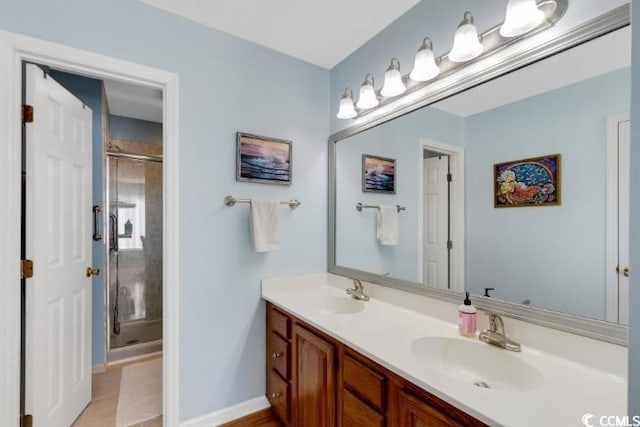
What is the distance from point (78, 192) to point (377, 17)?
211cm

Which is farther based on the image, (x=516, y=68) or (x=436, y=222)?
(x=436, y=222)

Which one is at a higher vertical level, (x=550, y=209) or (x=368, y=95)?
(x=368, y=95)

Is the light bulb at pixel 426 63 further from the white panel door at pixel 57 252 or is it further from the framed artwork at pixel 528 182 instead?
the white panel door at pixel 57 252

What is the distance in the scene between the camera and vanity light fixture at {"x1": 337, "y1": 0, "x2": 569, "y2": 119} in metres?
1.04

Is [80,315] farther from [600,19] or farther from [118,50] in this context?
[600,19]

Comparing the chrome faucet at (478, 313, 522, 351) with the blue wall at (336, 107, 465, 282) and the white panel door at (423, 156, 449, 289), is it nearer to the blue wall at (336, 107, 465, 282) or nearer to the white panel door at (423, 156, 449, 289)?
the white panel door at (423, 156, 449, 289)

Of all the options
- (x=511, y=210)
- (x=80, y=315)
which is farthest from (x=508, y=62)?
(x=80, y=315)

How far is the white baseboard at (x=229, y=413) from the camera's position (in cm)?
173

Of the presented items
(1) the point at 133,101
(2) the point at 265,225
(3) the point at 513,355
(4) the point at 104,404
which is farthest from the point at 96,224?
(3) the point at 513,355

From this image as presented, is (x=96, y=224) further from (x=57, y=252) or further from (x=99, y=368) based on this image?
(x=99, y=368)

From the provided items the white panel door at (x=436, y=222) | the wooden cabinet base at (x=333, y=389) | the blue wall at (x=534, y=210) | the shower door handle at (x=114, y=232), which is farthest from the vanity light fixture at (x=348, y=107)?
the shower door handle at (x=114, y=232)

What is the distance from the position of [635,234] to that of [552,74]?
922 mm

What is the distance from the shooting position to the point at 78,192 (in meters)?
1.86

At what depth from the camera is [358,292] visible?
73.2 inches
